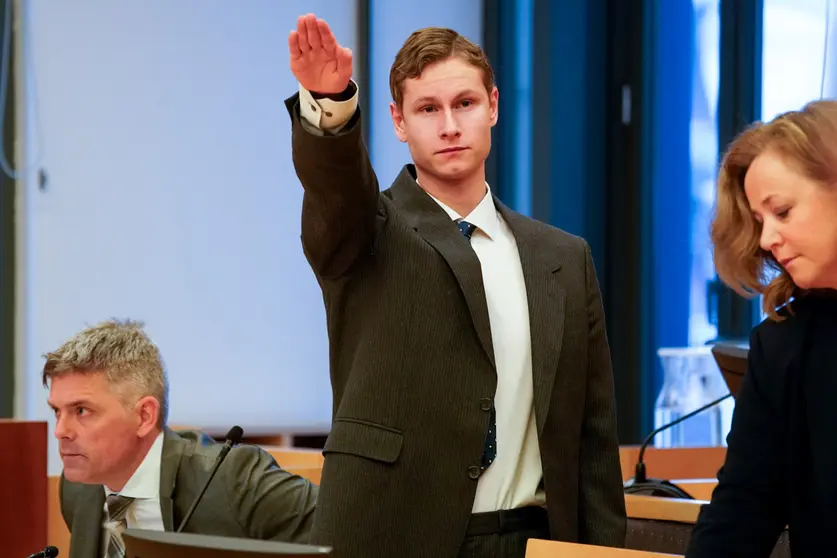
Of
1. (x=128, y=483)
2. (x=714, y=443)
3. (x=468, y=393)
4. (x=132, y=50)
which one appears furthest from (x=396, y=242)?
(x=132, y=50)

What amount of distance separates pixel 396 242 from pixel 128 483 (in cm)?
87

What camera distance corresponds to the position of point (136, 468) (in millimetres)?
2377

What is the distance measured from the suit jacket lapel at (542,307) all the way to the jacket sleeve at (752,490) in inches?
18.3

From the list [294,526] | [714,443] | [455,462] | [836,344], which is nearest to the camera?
Answer: [836,344]

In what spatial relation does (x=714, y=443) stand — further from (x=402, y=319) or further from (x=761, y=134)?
(x=761, y=134)

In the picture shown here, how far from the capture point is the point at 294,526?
2.27m

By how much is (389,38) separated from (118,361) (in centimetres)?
369

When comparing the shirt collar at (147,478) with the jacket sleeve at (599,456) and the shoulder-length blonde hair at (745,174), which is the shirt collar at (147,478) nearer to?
the jacket sleeve at (599,456)

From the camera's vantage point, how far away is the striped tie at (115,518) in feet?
7.56

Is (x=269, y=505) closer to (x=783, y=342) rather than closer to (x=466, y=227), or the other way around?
(x=466, y=227)

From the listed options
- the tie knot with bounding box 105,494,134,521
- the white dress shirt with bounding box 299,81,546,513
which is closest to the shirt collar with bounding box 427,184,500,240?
the white dress shirt with bounding box 299,81,546,513

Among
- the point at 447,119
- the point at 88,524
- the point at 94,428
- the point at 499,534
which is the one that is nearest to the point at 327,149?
the point at 447,119

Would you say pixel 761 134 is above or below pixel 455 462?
above

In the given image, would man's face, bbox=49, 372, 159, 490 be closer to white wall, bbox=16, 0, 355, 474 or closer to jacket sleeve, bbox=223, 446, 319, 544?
jacket sleeve, bbox=223, 446, 319, 544
